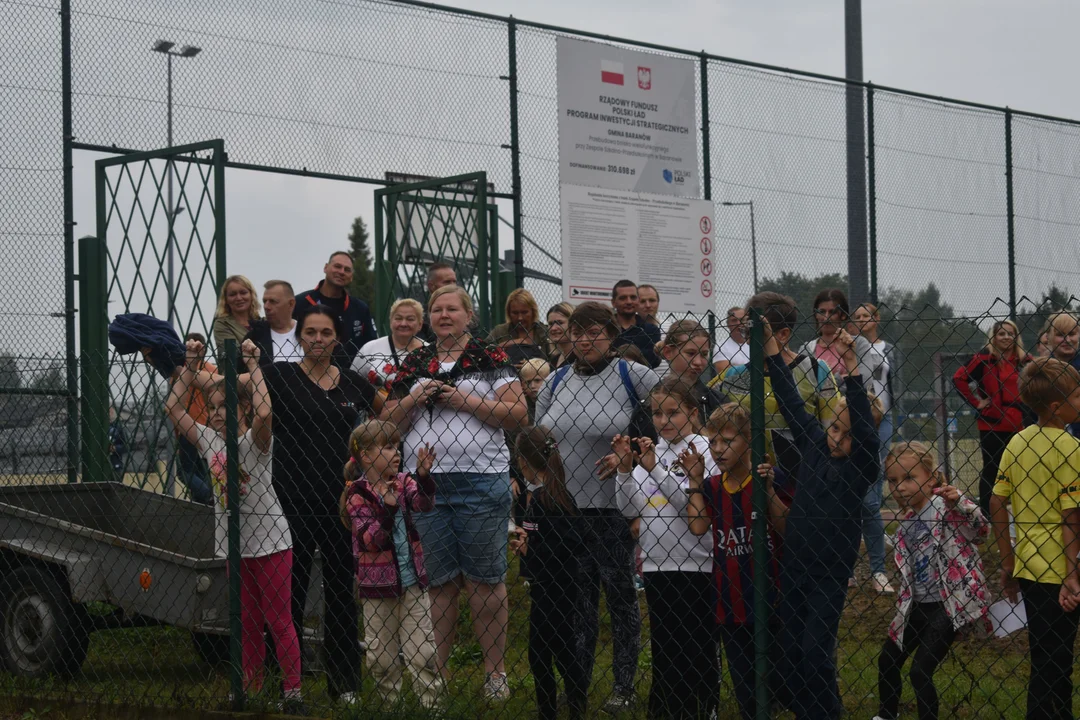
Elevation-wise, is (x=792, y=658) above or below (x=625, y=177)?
below

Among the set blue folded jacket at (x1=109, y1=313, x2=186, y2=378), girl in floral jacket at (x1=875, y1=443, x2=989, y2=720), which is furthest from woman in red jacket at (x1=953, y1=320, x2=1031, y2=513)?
blue folded jacket at (x1=109, y1=313, x2=186, y2=378)

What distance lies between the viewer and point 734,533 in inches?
202

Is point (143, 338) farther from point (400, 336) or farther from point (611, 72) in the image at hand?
point (611, 72)

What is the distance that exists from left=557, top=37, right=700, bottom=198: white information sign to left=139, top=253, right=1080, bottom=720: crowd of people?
13.5 feet

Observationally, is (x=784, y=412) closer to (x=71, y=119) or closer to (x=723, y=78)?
(x=71, y=119)

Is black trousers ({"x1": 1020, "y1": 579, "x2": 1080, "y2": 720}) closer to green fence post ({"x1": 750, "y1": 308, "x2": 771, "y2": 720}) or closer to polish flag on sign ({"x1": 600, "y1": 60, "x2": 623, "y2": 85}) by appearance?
green fence post ({"x1": 750, "y1": 308, "x2": 771, "y2": 720})

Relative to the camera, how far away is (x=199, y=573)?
20.8 feet

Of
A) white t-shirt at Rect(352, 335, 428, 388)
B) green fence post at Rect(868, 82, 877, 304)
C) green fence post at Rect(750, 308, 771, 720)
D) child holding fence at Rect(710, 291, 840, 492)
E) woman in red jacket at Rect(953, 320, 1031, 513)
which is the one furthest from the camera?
green fence post at Rect(868, 82, 877, 304)

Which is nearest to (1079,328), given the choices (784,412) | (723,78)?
(784,412)

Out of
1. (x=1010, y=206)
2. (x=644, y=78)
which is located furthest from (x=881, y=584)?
(x=1010, y=206)

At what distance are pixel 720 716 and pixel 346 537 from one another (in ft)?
5.72

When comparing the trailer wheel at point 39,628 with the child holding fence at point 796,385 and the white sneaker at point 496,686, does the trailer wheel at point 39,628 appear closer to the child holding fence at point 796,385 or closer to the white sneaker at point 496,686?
the white sneaker at point 496,686

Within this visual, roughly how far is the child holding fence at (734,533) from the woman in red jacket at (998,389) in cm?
178

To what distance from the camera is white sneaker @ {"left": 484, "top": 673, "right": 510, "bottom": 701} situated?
5645 mm
